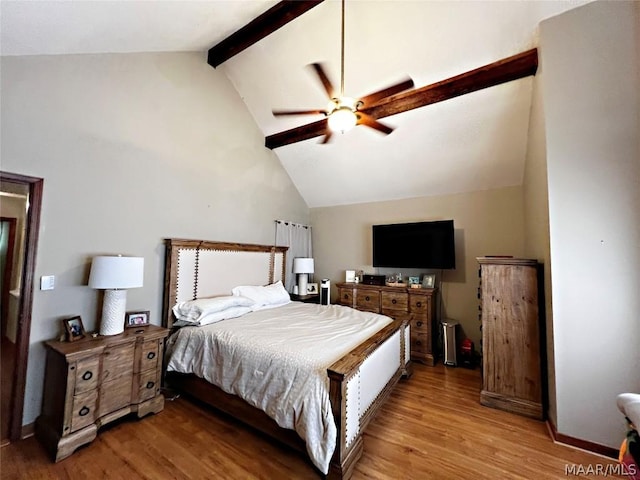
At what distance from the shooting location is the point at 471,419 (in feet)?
7.72

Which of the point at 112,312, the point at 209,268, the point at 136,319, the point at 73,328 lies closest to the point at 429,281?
the point at 209,268

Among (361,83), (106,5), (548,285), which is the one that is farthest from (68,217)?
(548,285)

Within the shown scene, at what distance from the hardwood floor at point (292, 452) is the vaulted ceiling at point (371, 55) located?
9.60ft

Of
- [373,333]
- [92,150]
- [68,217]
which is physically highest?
[92,150]

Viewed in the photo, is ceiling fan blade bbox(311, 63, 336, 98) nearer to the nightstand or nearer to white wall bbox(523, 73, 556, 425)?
white wall bbox(523, 73, 556, 425)

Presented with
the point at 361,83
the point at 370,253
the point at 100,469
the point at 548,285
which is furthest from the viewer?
the point at 370,253

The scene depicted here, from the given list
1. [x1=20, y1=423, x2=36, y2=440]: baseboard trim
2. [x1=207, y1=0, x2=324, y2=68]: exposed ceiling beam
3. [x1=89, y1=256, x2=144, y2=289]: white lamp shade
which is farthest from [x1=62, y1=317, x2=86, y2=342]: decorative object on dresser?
[x1=207, y1=0, x2=324, y2=68]: exposed ceiling beam

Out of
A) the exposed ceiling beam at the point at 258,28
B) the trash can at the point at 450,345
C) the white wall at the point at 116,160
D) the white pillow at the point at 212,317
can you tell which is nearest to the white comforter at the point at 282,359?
the white pillow at the point at 212,317

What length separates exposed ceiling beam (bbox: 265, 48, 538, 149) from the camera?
2.54m

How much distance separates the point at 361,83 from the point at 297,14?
0.99 meters

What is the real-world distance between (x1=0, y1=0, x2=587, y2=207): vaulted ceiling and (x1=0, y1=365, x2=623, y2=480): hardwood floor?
9.60 feet

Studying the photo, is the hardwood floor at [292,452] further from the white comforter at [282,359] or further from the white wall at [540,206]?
the white wall at [540,206]

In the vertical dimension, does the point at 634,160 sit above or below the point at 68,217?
above

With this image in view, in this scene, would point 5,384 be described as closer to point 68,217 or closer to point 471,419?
point 68,217
